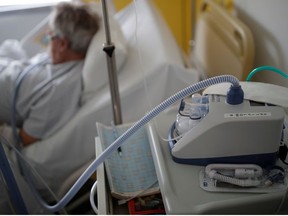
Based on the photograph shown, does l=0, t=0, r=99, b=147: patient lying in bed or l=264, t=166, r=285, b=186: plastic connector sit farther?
l=0, t=0, r=99, b=147: patient lying in bed

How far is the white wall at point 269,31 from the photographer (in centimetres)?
107

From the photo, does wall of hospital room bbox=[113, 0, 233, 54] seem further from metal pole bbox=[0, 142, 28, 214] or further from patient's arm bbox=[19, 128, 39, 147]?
metal pole bbox=[0, 142, 28, 214]

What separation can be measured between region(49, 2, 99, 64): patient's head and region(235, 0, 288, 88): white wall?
78 cm

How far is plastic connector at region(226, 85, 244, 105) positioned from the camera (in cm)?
66

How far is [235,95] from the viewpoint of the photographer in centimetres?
67

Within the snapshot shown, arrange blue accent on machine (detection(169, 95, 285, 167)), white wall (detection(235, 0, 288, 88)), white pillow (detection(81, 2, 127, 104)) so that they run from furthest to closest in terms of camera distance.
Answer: white pillow (detection(81, 2, 127, 104)) < white wall (detection(235, 0, 288, 88)) < blue accent on machine (detection(169, 95, 285, 167))

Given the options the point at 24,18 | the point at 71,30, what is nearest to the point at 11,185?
the point at 71,30

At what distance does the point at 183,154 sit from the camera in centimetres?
70

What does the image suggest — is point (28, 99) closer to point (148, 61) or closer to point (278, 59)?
point (148, 61)

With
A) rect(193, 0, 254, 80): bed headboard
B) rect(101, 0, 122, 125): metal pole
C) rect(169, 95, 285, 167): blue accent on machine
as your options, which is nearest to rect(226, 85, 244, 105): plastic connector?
rect(169, 95, 285, 167): blue accent on machine

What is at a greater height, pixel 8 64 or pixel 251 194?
pixel 8 64

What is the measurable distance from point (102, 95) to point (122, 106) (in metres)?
0.12

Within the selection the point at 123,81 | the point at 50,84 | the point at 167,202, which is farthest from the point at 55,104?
the point at 167,202

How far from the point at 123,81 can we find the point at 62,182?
55cm
